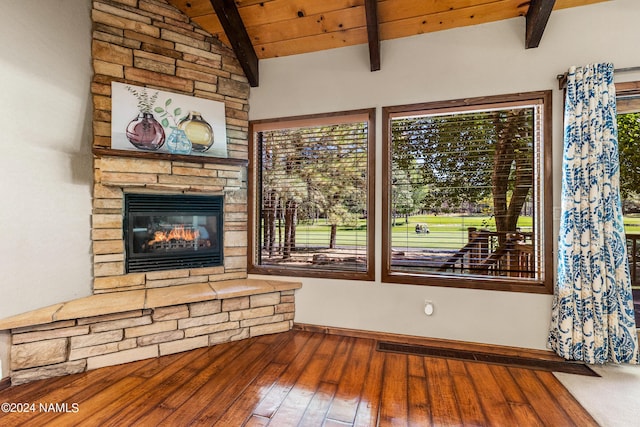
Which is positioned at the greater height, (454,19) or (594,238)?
(454,19)

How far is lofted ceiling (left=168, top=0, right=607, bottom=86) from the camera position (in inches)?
94.7

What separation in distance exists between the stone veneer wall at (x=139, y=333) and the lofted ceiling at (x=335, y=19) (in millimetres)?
2266

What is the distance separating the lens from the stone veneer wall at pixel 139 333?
79.9 inches

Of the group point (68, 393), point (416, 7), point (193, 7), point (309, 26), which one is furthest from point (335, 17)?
point (68, 393)

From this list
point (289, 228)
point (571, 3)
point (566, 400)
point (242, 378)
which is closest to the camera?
point (566, 400)

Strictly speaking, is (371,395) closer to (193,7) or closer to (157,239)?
(157,239)

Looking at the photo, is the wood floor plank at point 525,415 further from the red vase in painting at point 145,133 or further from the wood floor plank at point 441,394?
the red vase in painting at point 145,133

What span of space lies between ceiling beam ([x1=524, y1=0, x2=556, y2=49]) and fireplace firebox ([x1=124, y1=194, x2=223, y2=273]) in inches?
117

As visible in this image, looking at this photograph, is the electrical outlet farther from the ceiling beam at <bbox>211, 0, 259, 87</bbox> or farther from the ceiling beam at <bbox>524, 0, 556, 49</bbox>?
the ceiling beam at <bbox>211, 0, 259, 87</bbox>

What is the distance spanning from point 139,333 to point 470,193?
2901mm

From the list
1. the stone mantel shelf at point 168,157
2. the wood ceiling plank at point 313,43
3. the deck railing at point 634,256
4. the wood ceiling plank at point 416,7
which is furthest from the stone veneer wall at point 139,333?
the deck railing at point 634,256

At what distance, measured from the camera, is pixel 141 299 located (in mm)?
2418

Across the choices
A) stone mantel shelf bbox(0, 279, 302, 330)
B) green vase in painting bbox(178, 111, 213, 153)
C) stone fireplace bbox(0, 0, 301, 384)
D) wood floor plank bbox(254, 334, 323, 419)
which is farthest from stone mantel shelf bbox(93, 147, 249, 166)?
wood floor plank bbox(254, 334, 323, 419)

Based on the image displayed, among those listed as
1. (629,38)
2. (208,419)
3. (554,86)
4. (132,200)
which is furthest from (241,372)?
(629,38)
